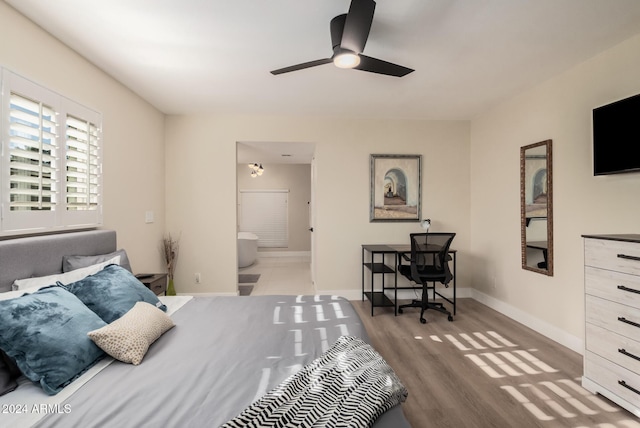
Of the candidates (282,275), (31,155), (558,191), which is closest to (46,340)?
(31,155)

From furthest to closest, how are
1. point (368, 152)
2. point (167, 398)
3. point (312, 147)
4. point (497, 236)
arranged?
1. point (312, 147)
2. point (368, 152)
3. point (497, 236)
4. point (167, 398)

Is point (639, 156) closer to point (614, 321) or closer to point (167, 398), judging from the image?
point (614, 321)

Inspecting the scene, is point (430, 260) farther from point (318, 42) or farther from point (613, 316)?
point (318, 42)

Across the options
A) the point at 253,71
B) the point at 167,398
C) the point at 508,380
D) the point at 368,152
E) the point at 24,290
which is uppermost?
the point at 253,71

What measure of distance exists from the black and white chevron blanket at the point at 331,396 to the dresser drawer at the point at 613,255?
1.74 m

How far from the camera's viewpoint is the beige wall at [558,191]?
2414 mm

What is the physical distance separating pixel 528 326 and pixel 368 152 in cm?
287

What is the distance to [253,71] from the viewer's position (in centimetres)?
283

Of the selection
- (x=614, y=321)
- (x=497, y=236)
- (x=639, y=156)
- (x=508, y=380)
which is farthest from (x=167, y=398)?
(x=497, y=236)

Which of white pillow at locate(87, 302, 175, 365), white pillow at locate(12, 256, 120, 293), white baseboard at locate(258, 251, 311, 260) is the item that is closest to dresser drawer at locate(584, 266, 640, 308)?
white pillow at locate(87, 302, 175, 365)

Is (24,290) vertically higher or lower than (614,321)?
higher

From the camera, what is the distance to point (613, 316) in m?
1.96

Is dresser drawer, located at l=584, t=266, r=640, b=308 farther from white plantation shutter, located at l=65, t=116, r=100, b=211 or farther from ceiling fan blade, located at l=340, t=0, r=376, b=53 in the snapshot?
white plantation shutter, located at l=65, t=116, r=100, b=211

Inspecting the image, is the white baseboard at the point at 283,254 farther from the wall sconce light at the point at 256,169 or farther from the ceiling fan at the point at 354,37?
the ceiling fan at the point at 354,37
